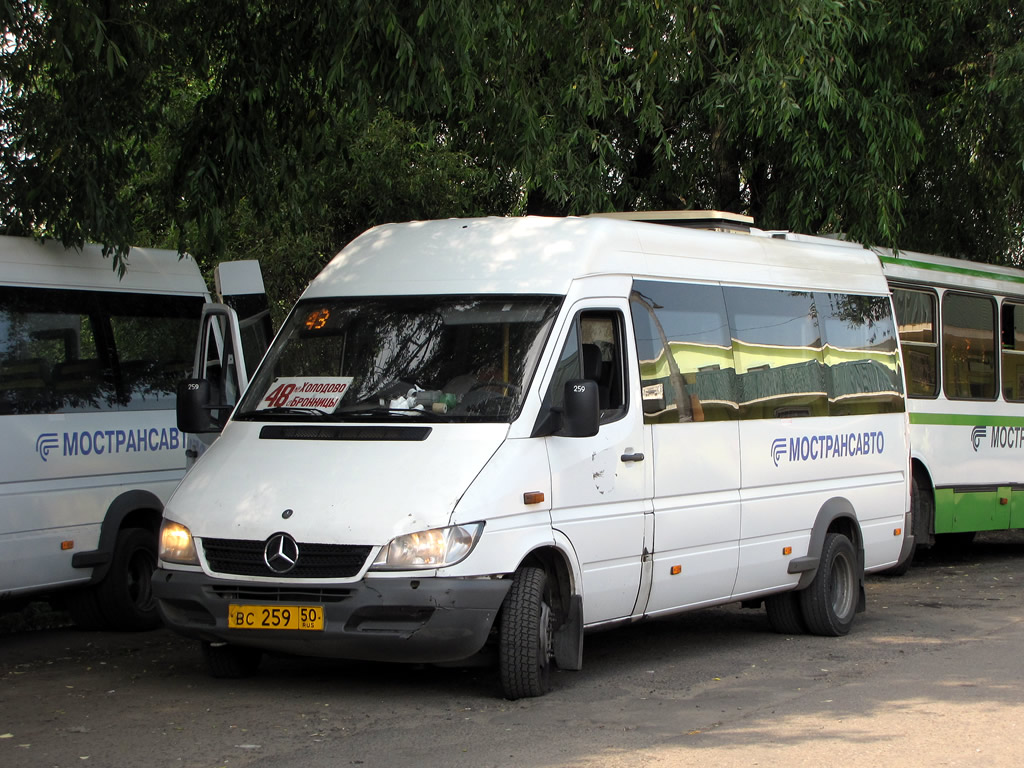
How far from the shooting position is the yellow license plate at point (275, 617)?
7.70 metres

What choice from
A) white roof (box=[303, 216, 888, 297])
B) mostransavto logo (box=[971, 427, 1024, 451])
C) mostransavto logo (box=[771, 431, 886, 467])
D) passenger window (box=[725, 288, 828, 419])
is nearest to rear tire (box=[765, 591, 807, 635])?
mostransavto logo (box=[771, 431, 886, 467])

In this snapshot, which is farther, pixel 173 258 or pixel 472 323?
pixel 173 258

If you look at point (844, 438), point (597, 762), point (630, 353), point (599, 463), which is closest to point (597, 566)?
point (599, 463)

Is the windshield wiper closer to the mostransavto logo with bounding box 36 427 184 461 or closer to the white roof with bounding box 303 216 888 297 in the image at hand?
the white roof with bounding box 303 216 888 297

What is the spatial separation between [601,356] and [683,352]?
861mm

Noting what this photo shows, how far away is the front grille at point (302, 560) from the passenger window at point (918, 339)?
8.67 m

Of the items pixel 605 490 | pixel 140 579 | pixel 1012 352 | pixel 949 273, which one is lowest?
pixel 140 579

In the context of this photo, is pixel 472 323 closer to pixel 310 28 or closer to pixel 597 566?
pixel 597 566

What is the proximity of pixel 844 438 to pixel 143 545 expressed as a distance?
5.28 m

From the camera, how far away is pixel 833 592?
10969 mm

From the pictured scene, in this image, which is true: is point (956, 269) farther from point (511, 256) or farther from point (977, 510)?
point (511, 256)

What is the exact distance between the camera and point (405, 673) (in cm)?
896

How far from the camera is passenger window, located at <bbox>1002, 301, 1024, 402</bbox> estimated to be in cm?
1680

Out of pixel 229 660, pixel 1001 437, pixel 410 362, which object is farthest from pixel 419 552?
pixel 1001 437
